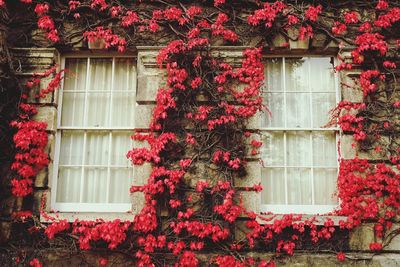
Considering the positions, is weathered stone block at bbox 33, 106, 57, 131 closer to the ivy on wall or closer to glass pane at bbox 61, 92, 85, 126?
the ivy on wall

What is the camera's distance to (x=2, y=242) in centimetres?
564

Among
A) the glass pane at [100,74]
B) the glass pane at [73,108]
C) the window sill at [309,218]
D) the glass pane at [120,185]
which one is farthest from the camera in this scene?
the glass pane at [100,74]

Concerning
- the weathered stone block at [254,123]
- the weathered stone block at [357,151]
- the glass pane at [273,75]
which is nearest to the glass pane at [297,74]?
the glass pane at [273,75]

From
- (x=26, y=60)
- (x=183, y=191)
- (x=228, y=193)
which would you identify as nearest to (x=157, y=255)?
(x=183, y=191)

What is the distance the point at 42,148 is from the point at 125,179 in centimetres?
126

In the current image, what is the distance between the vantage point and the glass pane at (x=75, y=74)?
630 centimetres

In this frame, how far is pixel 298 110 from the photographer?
6168mm

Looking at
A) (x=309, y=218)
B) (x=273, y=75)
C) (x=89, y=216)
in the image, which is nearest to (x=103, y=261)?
(x=89, y=216)

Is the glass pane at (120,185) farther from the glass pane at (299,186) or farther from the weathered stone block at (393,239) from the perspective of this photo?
the weathered stone block at (393,239)

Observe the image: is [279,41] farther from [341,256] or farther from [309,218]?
[341,256]

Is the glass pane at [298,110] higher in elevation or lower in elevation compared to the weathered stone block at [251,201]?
higher

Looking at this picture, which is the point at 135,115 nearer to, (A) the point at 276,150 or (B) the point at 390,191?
(A) the point at 276,150

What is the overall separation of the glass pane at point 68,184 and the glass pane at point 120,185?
499mm

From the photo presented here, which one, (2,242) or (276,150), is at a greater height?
Answer: (276,150)
